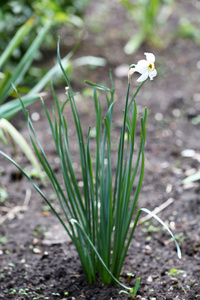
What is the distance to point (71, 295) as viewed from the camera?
1.52 m

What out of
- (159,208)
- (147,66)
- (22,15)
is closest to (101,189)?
(147,66)

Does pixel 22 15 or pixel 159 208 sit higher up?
pixel 22 15

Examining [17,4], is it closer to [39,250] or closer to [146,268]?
[39,250]

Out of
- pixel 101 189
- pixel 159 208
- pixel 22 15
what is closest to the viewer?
pixel 101 189

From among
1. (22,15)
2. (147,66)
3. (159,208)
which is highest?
(147,66)

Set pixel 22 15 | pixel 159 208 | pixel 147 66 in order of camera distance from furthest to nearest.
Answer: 1. pixel 22 15
2. pixel 159 208
3. pixel 147 66

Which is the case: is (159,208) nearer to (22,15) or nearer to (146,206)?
(146,206)

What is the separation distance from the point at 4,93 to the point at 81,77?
4.45 ft

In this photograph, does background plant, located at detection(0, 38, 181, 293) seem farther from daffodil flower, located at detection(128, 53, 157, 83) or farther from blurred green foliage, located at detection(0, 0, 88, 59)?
blurred green foliage, located at detection(0, 0, 88, 59)

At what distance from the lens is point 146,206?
2.15m

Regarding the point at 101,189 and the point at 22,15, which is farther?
the point at 22,15

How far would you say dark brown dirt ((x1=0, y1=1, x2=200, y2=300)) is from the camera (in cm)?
157

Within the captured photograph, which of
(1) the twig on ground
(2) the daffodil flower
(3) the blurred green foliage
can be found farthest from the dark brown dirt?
(2) the daffodil flower

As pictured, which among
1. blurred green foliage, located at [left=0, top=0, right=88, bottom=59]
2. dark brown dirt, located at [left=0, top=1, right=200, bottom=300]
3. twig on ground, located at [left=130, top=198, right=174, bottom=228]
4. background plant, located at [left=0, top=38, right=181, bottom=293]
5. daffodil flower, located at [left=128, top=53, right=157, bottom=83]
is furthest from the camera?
blurred green foliage, located at [left=0, top=0, right=88, bottom=59]
